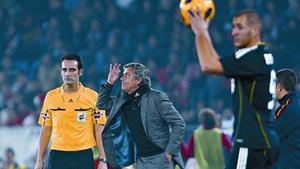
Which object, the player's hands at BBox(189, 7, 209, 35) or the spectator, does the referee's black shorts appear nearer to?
the player's hands at BBox(189, 7, 209, 35)

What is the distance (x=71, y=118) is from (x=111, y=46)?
11.0 m

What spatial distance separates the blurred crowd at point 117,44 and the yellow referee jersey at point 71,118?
777 cm

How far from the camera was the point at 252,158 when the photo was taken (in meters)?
8.52

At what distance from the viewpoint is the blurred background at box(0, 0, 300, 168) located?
67.3 ft

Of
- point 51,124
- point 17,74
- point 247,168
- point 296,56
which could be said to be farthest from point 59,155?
point 17,74

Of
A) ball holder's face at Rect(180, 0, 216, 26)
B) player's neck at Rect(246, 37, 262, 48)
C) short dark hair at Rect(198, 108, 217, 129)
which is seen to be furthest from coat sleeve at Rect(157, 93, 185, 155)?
short dark hair at Rect(198, 108, 217, 129)

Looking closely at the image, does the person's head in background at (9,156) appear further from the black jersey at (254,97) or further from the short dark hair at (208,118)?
the black jersey at (254,97)

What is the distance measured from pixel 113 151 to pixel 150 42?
406 inches

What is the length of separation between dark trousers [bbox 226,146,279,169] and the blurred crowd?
10.6m

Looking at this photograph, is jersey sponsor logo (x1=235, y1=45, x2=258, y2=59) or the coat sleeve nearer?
jersey sponsor logo (x1=235, y1=45, x2=258, y2=59)

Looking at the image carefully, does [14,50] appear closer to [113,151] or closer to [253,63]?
[113,151]

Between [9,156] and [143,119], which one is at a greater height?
[143,119]

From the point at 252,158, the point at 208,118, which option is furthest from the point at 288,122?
the point at 208,118

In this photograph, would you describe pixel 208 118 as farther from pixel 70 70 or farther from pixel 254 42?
pixel 254 42
